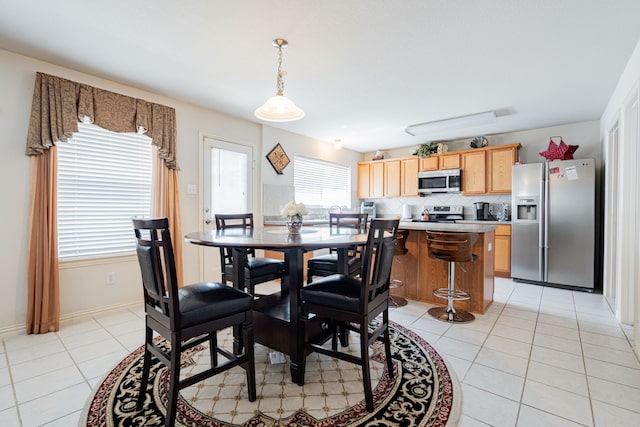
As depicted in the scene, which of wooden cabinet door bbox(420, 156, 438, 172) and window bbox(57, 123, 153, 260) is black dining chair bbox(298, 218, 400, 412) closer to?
window bbox(57, 123, 153, 260)

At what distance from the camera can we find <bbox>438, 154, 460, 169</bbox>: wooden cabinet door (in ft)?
16.9

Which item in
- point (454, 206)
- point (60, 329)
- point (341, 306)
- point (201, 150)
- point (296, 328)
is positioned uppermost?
point (201, 150)

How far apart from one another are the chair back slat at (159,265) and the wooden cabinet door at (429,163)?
4.99 m

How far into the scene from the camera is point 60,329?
2.60m

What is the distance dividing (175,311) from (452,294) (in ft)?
8.14

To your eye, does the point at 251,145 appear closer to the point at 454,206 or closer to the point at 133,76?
the point at 133,76

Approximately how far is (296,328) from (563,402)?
4.94 feet

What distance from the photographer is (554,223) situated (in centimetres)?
395

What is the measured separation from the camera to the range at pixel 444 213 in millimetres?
Answer: 5391

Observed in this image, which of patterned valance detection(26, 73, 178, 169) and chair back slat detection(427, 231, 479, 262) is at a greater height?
patterned valance detection(26, 73, 178, 169)

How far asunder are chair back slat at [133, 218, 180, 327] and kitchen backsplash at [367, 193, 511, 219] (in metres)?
5.19

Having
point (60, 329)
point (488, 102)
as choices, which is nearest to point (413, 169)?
point (488, 102)

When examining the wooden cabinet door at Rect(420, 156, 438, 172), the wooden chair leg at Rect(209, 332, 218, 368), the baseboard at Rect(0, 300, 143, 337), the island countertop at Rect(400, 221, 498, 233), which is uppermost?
the wooden cabinet door at Rect(420, 156, 438, 172)

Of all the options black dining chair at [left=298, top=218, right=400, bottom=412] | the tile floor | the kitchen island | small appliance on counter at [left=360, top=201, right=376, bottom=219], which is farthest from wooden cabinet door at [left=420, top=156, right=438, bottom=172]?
black dining chair at [left=298, top=218, right=400, bottom=412]
